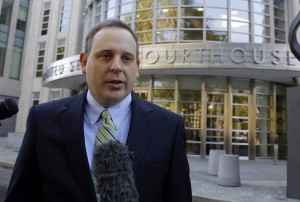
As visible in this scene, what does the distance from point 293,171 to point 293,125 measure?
118cm

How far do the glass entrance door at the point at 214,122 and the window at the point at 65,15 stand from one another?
59.4 feet

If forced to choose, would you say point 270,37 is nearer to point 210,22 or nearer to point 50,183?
point 210,22

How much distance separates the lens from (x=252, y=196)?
25.3ft

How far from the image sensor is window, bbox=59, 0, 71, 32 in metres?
29.9

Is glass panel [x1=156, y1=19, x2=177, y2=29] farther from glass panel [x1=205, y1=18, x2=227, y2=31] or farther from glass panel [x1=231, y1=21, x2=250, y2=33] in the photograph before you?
glass panel [x1=231, y1=21, x2=250, y2=33]

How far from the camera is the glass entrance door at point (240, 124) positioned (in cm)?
1703

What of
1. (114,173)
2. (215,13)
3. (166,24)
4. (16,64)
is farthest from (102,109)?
(16,64)

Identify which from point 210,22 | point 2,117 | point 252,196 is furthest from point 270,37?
point 2,117

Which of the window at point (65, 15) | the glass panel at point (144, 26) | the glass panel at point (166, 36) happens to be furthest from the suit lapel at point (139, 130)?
the window at point (65, 15)

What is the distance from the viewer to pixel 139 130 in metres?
1.74

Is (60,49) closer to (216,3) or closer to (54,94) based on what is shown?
(54,94)

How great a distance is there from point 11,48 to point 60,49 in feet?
25.4

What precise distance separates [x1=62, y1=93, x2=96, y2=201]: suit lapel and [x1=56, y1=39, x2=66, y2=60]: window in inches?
1140

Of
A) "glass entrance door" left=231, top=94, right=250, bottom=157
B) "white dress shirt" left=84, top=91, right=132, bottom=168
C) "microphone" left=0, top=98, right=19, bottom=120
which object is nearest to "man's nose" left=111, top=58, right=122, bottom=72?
"white dress shirt" left=84, top=91, right=132, bottom=168
